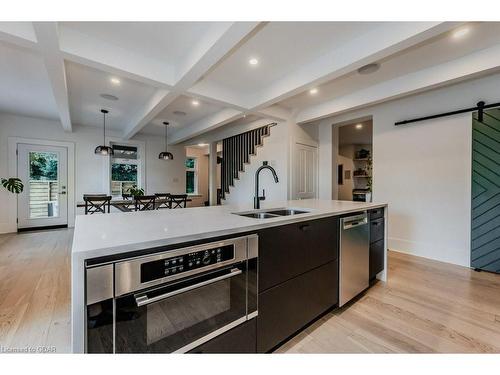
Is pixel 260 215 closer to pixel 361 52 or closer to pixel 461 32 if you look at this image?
pixel 361 52

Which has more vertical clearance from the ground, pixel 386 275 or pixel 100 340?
pixel 100 340

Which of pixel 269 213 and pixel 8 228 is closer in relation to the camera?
pixel 269 213

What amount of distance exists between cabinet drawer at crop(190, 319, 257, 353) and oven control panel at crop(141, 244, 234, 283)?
386mm

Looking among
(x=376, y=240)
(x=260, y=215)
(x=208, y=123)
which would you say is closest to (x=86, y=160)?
(x=208, y=123)

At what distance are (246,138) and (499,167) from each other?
4.26m

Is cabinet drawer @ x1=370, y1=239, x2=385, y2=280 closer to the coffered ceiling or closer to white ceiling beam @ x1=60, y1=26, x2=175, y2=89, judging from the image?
the coffered ceiling

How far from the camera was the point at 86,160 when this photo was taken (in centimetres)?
596

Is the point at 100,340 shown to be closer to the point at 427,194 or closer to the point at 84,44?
the point at 84,44

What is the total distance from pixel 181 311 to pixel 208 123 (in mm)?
4556

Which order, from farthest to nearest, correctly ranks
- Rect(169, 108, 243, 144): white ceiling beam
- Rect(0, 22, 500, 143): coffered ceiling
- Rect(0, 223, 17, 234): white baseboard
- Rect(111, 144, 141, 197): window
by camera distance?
Rect(111, 144, 141, 197): window, Rect(0, 223, 17, 234): white baseboard, Rect(169, 108, 243, 144): white ceiling beam, Rect(0, 22, 500, 143): coffered ceiling

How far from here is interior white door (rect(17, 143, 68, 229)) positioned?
519 centimetres

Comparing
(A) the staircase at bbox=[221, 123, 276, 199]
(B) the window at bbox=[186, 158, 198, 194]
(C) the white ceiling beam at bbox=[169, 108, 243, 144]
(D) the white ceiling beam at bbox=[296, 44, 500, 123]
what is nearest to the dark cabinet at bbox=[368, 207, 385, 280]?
(D) the white ceiling beam at bbox=[296, 44, 500, 123]
